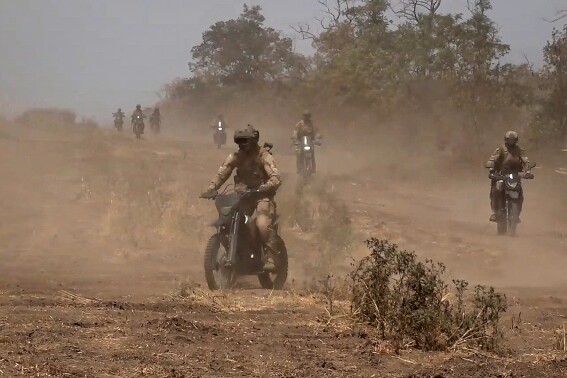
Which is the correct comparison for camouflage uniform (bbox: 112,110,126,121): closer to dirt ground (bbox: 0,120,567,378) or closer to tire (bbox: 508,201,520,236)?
dirt ground (bbox: 0,120,567,378)

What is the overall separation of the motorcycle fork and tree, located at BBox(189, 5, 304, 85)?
4302cm

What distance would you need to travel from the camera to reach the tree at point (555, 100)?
25141 mm

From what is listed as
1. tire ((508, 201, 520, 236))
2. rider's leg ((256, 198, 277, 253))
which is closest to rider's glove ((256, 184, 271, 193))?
rider's leg ((256, 198, 277, 253))

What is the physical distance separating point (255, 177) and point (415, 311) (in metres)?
4.00

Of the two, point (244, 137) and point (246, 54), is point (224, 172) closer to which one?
point (244, 137)

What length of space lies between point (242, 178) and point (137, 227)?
5.13m

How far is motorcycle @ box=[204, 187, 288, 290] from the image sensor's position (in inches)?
342

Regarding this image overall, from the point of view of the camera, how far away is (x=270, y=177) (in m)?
9.27

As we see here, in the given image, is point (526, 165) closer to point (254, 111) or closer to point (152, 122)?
point (152, 122)

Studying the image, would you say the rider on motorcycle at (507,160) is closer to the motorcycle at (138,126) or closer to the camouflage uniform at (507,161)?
the camouflage uniform at (507,161)

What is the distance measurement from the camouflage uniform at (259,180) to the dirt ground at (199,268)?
75 cm

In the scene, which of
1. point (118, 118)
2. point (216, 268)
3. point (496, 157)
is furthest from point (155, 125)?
point (216, 268)

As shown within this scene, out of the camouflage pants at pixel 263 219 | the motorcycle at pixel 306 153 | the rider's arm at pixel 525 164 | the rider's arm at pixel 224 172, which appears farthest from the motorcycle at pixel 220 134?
the camouflage pants at pixel 263 219

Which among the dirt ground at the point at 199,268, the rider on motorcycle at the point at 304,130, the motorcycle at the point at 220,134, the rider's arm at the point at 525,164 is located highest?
the motorcycle at the point at 220,134
